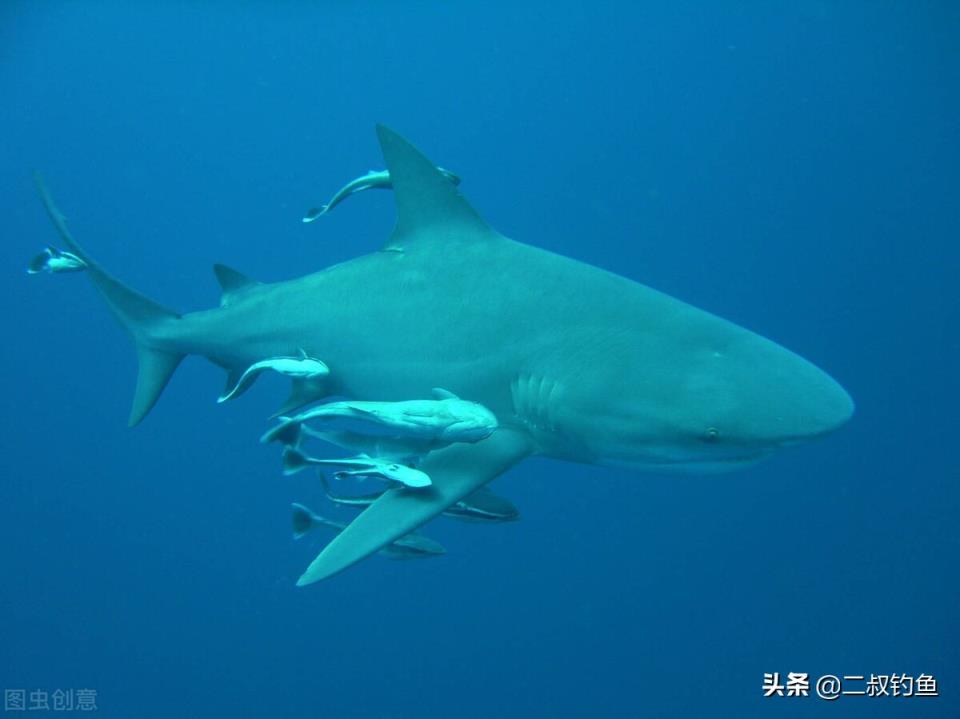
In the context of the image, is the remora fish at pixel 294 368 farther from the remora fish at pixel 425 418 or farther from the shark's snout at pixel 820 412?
the shark's snout at pixel 820 412

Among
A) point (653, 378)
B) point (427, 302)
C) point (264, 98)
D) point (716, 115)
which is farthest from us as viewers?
point (264, 98)

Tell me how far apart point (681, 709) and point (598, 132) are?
43.5 feet

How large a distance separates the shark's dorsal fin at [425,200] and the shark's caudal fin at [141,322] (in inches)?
84.7

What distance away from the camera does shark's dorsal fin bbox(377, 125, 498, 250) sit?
4402mm

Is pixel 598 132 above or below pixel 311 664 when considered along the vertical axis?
above

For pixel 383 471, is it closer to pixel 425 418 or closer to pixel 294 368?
pixel 425 418

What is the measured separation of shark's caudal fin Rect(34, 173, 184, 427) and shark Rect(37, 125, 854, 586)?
149 millimetres

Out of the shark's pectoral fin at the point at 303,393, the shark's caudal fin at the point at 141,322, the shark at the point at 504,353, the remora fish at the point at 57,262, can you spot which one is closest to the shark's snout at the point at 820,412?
the shark at the point at 504,353

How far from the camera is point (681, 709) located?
9430mm

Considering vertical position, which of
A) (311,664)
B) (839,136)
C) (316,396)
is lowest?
(311,664)

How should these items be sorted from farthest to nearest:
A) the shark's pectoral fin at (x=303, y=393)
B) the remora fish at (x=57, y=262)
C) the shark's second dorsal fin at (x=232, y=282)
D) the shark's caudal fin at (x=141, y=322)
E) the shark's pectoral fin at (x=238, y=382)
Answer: the remora fish at (x=57, y=262), the shark's caudal fin at (x=141, y=322), the shark's second dorsal fin at (x=232, y=282), the shark's pectoral fin at (x=303, y=393), the shark's pectoral fin at (x=238, y=382)

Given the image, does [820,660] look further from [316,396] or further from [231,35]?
[231,35]

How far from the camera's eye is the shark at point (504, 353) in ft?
10.7

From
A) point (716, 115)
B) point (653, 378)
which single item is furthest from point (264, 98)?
point (653, 378)
